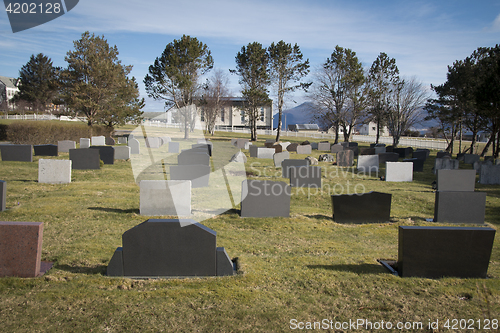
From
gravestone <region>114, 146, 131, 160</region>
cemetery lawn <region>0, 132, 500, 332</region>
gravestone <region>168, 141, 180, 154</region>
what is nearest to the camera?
cemetery lawn <region>0, 132, 500, 332</region>

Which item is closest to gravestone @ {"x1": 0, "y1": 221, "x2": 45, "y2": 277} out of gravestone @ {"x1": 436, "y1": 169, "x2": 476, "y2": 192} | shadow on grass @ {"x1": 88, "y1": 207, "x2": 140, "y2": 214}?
shadow on grass @ {"x1": 88, "y1": 207, "x2": 140, "y2": 214}

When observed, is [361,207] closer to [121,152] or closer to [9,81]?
[121,152]

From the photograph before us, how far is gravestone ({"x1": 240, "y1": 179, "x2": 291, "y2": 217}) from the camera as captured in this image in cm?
883

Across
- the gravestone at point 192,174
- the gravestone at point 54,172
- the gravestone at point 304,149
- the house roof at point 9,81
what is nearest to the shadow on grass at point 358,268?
the gravestone at point 192,174

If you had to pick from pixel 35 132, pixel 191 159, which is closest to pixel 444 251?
pixel 191 159

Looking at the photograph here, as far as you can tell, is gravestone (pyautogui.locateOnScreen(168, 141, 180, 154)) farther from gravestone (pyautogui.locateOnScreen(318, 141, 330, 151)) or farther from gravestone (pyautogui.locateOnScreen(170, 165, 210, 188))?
gravestone (pyautogui.locateOnScreen(318, 141, 330, 151))

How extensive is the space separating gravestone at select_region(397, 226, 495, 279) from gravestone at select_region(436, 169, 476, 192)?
24.1ft

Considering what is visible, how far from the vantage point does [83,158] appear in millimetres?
15523

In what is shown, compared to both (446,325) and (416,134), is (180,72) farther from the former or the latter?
(416,134)

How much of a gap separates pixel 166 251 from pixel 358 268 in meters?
3.07

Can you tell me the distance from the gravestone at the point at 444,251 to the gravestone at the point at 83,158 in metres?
14.4

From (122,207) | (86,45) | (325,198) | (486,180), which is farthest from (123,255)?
(86,45)

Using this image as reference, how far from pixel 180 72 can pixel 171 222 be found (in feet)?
132

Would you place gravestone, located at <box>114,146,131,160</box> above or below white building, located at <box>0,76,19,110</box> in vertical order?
below
